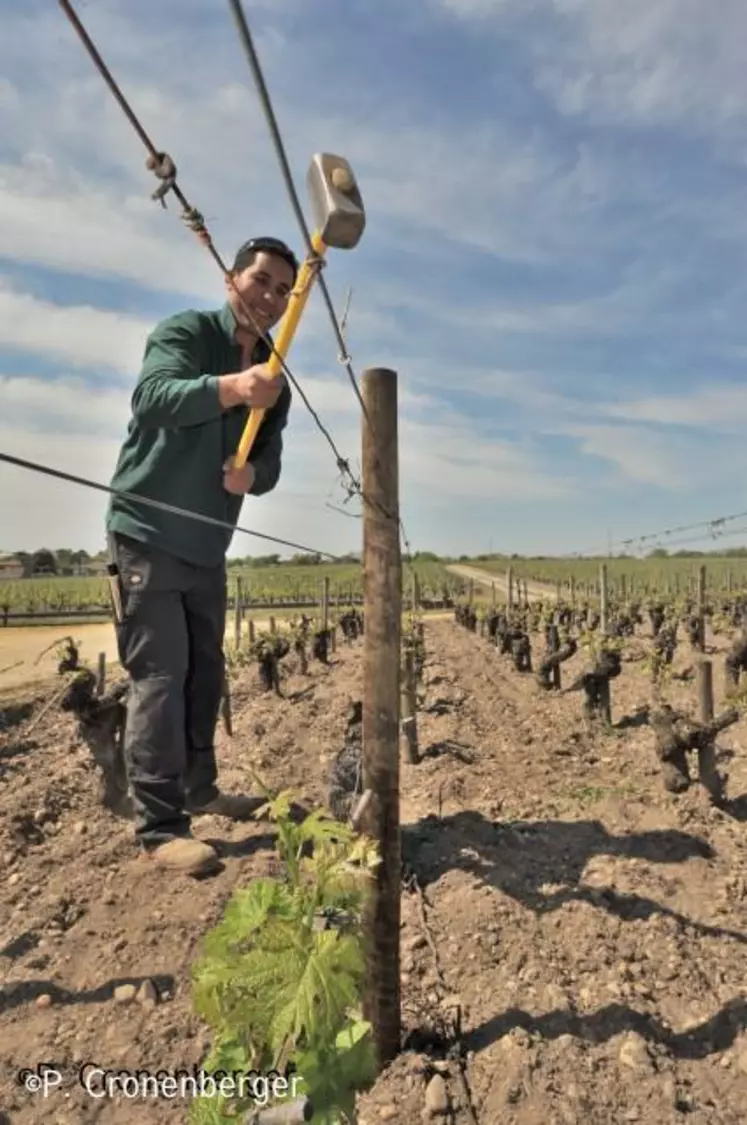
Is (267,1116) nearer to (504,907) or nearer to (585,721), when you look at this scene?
(504,907)

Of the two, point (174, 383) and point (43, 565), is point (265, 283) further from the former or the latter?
point (43, 565)

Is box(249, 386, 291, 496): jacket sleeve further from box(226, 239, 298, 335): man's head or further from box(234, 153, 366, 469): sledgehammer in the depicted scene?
box(234, 153, 366, 469): sledgehammer

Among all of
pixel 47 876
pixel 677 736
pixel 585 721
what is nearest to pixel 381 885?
pixel 47 876

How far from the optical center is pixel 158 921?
350 centimetres

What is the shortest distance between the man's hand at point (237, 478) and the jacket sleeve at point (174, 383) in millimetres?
408

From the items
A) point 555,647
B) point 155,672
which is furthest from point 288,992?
point 555,647

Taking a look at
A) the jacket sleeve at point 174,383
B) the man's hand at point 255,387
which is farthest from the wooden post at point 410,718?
the man's hand at point 255,387

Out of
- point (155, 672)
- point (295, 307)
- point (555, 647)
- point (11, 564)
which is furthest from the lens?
point (11, 564)

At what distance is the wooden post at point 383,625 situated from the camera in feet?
9.36

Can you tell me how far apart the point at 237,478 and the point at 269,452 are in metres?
0.46

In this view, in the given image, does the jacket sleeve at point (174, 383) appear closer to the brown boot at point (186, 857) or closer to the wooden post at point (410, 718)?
the brown boot at point (186, 857)

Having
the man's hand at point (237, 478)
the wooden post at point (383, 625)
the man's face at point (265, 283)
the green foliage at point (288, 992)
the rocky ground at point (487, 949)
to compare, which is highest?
the man's face at point (265, 283)

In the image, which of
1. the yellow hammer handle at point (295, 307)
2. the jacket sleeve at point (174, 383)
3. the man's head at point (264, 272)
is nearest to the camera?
the yellow hammer handle at point (295, 307)

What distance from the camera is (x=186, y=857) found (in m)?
3.75
